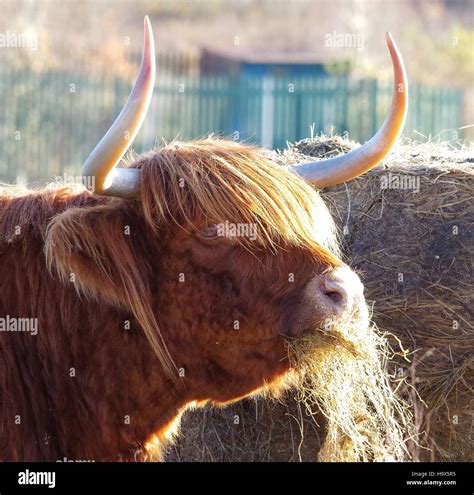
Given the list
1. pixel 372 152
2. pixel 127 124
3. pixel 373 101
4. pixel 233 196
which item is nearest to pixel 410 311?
pixel 372 152

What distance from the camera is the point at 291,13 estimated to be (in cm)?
3231

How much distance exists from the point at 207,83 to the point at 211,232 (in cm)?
1333

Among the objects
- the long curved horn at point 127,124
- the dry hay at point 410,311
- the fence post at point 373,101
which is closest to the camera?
the long curved horn at point 127,124

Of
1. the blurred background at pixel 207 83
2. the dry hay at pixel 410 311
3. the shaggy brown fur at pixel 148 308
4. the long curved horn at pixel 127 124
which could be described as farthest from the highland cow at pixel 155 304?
the blurred background at pixel 207 83

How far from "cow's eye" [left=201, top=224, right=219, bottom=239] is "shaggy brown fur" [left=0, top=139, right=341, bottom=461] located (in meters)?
0.02

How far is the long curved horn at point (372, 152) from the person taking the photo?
11.4 feet

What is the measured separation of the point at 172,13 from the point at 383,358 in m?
29.8

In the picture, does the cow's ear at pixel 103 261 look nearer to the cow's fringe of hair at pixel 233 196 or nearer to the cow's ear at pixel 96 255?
the cow's ear at pixel 96 255

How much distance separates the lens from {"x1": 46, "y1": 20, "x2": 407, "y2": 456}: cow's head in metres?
3.41

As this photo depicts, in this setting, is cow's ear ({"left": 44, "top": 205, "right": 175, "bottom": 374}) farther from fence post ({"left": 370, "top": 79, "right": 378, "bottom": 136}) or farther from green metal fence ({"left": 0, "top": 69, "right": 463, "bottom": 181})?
fence post ({"left": 370, "top": 79, "right": 378, "bottom": 136})

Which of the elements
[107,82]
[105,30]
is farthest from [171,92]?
[105,30]

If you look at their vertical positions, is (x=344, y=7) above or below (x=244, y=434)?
above

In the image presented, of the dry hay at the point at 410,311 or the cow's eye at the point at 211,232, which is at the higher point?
the cow's eye at the point at 211,232
